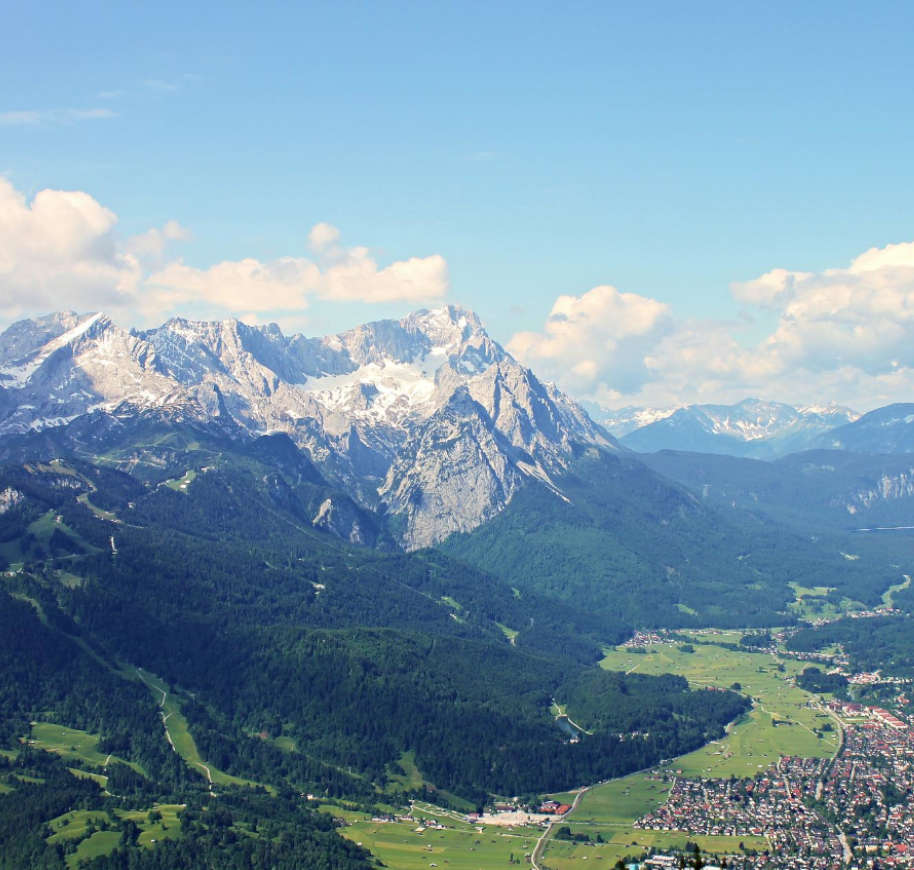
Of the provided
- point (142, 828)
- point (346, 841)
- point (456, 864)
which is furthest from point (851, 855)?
point (142, 828)

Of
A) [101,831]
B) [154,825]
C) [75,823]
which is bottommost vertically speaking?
[154,825]

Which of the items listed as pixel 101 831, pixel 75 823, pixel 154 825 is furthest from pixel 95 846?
pixel 154 825

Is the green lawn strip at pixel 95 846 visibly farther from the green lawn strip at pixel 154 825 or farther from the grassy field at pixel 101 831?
the green lawn strip at pixel 154 825

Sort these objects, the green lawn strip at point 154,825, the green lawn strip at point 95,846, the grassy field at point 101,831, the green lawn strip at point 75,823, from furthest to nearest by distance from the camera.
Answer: the green lawn strip at point 154,825 < the green lawn strip at point 75,823 < the grassy field at point 101,831 < the green lawn strip at point 95,846

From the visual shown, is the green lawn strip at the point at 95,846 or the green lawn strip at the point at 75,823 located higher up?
the green lawn strip at the point at 75,823

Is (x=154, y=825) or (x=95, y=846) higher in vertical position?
(x=95, y=846)

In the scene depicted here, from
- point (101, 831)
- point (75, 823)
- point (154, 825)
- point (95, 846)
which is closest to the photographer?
point (95, 846)

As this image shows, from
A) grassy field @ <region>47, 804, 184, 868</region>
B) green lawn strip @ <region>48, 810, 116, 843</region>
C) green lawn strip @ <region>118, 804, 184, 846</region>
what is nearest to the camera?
grassy field @ <region>47, 804, 184, 868</region>

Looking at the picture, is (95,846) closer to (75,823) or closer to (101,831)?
(101,831)

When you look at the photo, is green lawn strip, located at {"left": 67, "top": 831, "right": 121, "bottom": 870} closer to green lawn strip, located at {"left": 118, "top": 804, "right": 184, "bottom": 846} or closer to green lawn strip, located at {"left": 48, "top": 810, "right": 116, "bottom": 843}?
green lawn strip, located at {"left": 48, "top": 810, "right": 116, "bottom": 843}

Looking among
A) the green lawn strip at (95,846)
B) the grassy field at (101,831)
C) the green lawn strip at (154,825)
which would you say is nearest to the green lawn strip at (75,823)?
the grassy field at (101,831)

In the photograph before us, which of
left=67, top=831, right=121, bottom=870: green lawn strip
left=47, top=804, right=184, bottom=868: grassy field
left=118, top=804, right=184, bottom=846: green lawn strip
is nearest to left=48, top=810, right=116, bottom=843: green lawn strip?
left=47, top=804, right=184, bottom=868: grassy field

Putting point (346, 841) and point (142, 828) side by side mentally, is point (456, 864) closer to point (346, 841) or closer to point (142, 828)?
point (346, 841)
